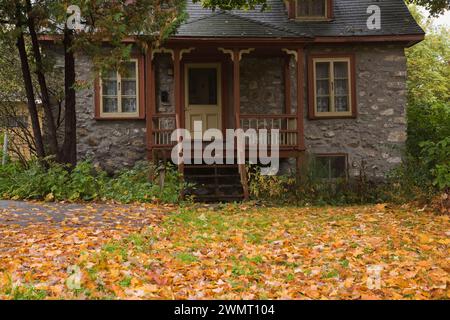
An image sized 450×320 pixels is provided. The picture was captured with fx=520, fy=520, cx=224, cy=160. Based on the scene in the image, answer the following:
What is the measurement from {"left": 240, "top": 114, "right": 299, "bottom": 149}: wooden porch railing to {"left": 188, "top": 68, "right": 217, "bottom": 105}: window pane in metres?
1.21

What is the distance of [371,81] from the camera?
13.6 metres

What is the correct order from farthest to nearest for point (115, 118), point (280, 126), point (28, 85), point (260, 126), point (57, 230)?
point (260, 126) → point (115, 118) → point (280, 126) → point (28, 85) → point (57, 230)

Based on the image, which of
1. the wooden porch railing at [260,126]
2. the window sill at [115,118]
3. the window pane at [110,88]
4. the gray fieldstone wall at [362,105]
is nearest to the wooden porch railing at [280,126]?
the wooden porch railing at [260,126]

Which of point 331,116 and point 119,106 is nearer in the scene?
point 119,106

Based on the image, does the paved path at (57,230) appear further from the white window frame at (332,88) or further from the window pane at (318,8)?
the window pane at (318,8)

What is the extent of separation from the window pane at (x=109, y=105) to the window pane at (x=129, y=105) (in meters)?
0.20

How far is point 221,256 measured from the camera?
5375 millimetres

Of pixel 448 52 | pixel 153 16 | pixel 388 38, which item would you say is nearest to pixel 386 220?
pixel 153 16

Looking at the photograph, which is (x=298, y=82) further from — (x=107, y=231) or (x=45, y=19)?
(x=107, y=231)

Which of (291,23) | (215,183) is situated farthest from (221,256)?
(291,23)

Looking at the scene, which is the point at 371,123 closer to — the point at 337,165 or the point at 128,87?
the point at 337,165

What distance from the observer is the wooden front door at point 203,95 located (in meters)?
13.6

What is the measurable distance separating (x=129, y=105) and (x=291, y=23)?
16.1ft

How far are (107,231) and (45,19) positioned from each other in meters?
5.31
